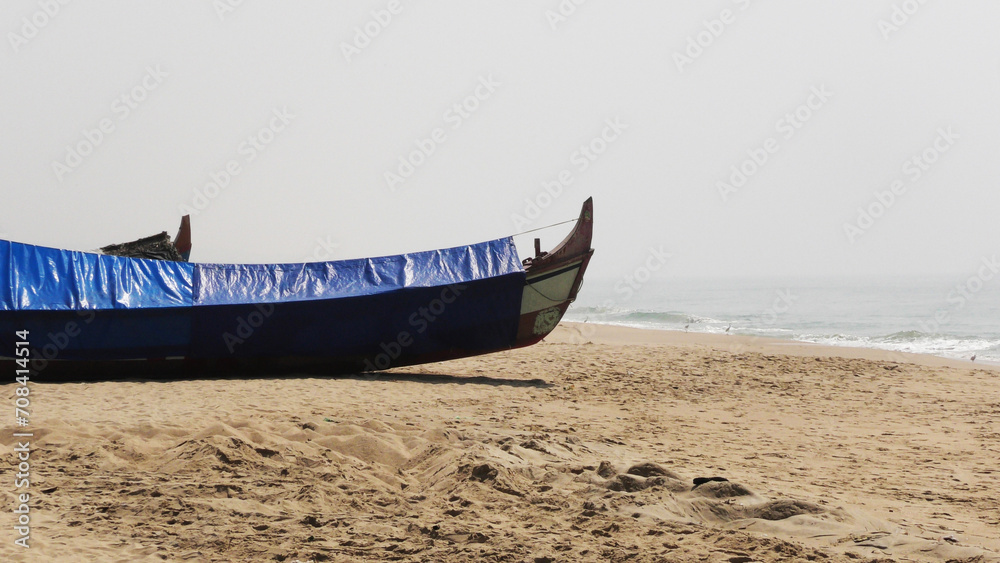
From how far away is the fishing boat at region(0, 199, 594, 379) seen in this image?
973cm

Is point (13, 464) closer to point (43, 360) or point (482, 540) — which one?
point (482, 540)

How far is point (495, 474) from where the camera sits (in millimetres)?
5012

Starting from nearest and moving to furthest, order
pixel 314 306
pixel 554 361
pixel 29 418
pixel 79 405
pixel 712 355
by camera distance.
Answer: pixel 29 418 → pixel 79 405 → pixel 314 306 → pixel 554 361 → pixel 712 355

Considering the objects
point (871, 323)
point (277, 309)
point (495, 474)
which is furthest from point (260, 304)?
point (871, 323)

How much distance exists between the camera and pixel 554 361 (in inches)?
520

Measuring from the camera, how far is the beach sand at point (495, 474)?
12.6 feet

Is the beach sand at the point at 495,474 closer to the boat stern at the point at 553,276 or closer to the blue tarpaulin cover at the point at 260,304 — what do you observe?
the blue tarpaulin cover at the point at 260,304

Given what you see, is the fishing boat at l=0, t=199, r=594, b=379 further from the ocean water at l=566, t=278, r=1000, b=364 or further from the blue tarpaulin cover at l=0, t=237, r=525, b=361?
the ocean water at l=566, t=278, r=1000, b=364

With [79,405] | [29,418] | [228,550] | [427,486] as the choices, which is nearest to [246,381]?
[79,405]

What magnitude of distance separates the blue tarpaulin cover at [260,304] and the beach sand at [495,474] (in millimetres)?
802

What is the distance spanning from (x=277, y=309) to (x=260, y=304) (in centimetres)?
24

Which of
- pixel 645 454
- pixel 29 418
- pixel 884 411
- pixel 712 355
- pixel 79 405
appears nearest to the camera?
pixel 645 454

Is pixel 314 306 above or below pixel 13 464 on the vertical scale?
above

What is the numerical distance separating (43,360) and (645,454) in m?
8.08
